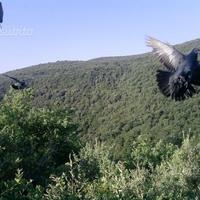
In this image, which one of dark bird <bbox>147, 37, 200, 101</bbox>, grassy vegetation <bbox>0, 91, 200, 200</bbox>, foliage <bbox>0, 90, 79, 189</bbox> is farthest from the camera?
foliage <bbox>0, 90, 79, 189</bbox>

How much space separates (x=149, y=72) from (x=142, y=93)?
24.5ft

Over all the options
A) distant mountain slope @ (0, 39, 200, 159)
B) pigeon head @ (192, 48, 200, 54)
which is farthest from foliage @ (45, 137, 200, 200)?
distant mountain slope @ (0, 39, 200, 159)

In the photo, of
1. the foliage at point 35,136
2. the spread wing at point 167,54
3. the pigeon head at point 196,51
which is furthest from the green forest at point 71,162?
the pigeon head at point 196,51

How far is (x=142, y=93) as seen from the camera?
143750mm

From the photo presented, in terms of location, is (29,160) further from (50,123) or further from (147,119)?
(147,119)

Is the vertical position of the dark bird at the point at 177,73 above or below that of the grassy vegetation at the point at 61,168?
above

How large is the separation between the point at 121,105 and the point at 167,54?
481 ft

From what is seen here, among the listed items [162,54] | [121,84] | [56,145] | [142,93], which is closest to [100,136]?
[142,93]

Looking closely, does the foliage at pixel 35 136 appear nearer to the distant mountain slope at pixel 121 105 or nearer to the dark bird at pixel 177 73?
the dark bird at pixel 177 73

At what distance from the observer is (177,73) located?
298 inches

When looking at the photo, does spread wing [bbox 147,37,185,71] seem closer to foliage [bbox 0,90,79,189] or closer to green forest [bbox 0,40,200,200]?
green forest [bbox 0,40,200,200]

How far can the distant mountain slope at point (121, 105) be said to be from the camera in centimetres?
11981

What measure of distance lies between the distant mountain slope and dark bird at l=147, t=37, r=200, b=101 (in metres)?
84.4

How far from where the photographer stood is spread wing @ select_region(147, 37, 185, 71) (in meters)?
8.03
